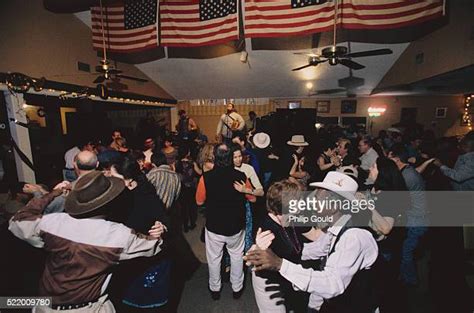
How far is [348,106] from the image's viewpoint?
35.7ft

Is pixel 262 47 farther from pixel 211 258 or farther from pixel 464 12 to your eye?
pixel 211 258

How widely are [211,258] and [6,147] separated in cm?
542

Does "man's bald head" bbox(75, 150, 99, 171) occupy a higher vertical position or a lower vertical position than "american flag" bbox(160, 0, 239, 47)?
lower

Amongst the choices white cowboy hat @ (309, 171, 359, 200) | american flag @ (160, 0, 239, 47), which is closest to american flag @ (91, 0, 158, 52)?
american flag @ (160, 0, 239, 47)

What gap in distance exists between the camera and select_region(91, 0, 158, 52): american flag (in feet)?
18.1

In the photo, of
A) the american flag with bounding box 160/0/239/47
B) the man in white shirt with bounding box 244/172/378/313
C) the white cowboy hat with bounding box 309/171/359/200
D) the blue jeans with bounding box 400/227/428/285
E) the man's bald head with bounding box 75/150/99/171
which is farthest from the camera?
the american flag with bounding box 160/0/239/47

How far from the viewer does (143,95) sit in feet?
29.2

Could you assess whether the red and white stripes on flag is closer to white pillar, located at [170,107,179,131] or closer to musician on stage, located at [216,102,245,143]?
musician on stage, located at [216,102,245,143]

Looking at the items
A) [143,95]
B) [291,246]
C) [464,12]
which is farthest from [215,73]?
[291,246]

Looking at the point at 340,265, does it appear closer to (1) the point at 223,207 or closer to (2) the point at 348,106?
(1) the point at 223,207

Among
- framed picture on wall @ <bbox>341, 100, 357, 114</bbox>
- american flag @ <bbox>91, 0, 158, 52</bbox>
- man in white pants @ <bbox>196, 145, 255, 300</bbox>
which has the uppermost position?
american flag @ <bbox>91, 0, 158, 52</bbox>

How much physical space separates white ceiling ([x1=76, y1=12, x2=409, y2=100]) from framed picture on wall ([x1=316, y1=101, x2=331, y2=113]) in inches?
32.5

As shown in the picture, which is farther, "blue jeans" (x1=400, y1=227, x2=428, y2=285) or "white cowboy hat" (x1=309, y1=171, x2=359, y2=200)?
"blue jeans" (x1=400, y1=227, x2=428, y2=285)

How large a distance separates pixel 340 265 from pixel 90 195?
1.80 m
